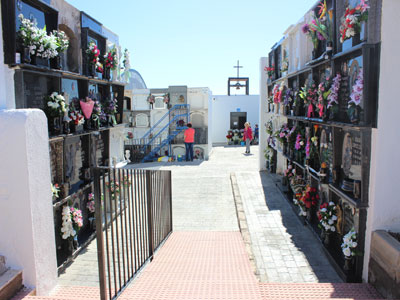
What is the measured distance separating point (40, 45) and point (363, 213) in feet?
16.7

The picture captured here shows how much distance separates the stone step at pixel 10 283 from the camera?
12.1ft

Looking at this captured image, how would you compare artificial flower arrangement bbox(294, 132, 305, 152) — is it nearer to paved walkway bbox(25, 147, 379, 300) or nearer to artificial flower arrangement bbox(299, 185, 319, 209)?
artificial flower arrangement bbox(299, 185, 319, 209)

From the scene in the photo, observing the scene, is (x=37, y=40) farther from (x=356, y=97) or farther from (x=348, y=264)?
(x=348, y=264)

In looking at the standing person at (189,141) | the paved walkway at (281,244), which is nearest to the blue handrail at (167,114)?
the standing person at (189,141)

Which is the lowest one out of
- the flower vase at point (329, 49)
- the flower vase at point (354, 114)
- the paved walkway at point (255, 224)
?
the paved walkway at point (255, 224)

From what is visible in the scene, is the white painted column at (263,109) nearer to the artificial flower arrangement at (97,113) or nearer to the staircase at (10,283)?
the artificial flower arrangement at (97,113)

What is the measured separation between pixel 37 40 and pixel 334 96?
4.49 meters

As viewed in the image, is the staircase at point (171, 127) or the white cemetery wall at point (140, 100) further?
the white cemetery wall at point (140, 100)

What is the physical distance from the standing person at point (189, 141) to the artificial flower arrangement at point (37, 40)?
39.0 ft

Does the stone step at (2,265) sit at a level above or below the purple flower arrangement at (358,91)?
below

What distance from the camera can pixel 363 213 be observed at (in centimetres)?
489

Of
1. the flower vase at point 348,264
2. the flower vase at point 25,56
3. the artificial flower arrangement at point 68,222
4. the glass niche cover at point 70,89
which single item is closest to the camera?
the flower vase at point 25,56

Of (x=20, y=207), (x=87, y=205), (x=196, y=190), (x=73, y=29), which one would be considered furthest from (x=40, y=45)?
(x=196, y=190)

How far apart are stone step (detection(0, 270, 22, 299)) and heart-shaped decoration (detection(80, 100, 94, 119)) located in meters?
3.61
